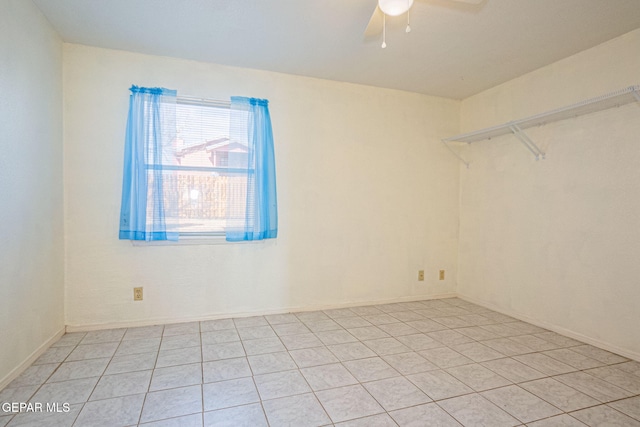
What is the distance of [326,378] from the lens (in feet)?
6.72

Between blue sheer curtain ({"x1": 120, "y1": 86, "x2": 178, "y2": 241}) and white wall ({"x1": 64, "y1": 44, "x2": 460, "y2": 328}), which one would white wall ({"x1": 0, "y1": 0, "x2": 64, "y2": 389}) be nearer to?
white wall ({"x1": 64, "y1": 44, "x2": 460, "y2": 328})

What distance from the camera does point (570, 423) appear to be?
1643mm

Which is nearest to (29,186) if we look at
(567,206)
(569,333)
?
(567,206)

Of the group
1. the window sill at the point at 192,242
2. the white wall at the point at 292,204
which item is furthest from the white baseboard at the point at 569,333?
the window sill at the point at 192,242

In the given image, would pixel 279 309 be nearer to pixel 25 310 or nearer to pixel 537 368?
pixel 25 310

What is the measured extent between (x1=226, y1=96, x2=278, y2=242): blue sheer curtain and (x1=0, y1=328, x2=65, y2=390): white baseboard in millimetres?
1457

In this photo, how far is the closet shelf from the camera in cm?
224

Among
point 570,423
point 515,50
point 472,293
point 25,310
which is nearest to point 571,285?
point 472,293

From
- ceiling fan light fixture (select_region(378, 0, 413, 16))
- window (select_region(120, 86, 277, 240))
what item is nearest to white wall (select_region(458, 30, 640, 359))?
ceiling fan light fixture (select_region(378, 0, 413, 16))

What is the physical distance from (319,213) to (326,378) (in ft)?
5.56

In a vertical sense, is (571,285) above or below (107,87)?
below

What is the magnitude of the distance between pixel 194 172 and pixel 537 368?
9.85 ft

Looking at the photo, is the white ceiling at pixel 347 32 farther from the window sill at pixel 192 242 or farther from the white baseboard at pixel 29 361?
the white baseboard at pixel 29 361

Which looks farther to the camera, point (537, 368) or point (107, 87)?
point (107, 87)
